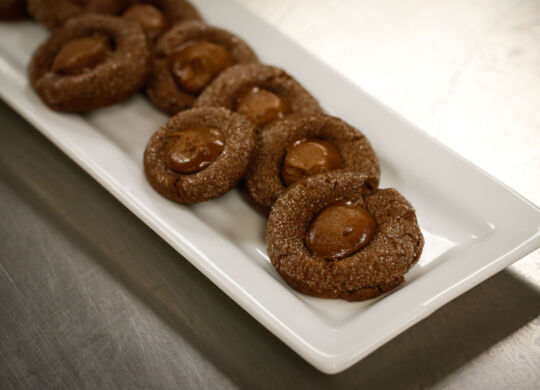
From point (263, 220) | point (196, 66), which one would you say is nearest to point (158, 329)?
point (263, 220)

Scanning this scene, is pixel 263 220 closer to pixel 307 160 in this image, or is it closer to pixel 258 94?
pixel 307 160

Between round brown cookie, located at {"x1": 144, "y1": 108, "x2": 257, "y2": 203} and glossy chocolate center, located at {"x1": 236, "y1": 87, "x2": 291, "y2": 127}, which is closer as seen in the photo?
round brown cookie, located at {"x1": 144, "y1": 108, "x2": 257, "y2": 203}

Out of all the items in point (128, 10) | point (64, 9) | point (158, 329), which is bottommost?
point (158, 329)

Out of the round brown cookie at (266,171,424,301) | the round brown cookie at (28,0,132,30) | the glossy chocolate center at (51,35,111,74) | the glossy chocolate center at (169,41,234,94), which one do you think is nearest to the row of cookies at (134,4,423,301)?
the round brown cookie at (266,171,424,301)

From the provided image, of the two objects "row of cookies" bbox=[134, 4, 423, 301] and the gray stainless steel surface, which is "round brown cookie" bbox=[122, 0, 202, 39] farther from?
the gray stainless steel surface

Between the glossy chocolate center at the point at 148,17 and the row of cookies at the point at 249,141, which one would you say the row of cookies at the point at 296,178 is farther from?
the glossy chocolate center at the point at 148,17

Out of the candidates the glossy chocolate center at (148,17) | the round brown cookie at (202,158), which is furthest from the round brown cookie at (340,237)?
the glossy chocolate center at (148,17)
